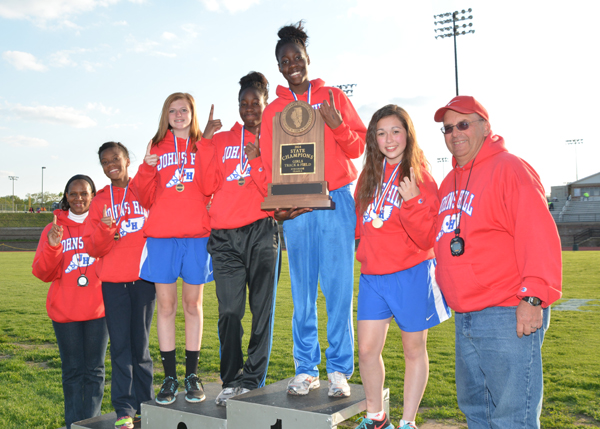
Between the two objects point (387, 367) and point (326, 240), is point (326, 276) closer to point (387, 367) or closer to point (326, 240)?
point (326, 240)

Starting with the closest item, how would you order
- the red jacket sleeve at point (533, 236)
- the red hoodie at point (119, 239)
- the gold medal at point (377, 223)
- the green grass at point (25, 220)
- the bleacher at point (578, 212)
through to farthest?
the red jacket sleeve at point (533, 236) < the gold medal at point (377, 223) < the red hoodie at point (119, 239) < the bleacher at point (578, 212) < the green grass at point (25, 220)

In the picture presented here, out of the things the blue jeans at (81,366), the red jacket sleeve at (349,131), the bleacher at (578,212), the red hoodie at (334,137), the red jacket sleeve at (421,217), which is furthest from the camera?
the bleacher at (578,212)

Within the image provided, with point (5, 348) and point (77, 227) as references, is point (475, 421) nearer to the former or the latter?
point (77, 227)

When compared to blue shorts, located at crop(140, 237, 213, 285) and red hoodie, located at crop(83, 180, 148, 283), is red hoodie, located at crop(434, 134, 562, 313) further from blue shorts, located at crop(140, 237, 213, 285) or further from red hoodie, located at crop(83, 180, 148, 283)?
red hoodie, located at crop(83, 180, 148, 283)

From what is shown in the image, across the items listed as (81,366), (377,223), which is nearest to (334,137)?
(377,223)

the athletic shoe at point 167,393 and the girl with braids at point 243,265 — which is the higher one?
the girl with braids at point 243,265

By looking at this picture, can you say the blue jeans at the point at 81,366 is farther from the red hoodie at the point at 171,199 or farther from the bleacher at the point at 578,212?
the bleacher at the point at 578,212

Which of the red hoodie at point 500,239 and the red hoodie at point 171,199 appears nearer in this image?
the red hoodie at point 500,239

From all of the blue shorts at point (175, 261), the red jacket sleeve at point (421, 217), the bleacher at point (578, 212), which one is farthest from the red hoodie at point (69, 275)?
the bleacher at point (578, 212)

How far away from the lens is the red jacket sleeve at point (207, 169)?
13.7 feet

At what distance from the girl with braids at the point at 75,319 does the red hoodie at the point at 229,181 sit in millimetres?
1293

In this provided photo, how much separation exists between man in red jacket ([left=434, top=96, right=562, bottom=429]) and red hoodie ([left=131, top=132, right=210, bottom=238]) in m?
2.10

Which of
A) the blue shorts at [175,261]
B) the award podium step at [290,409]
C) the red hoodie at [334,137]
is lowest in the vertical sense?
the award podium step at [290,409]

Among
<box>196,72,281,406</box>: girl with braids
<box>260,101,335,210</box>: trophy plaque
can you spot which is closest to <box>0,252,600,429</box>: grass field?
<box>196,72,281,406</box>: girl with braids
